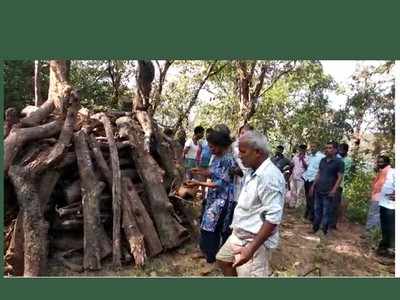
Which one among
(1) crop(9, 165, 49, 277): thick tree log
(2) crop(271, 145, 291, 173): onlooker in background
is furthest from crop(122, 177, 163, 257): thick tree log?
(2) crop(271, 145, 291, 173): onlooker in background

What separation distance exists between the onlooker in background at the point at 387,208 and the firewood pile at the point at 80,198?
275cm

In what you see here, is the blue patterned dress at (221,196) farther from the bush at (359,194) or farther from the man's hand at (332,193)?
the bush at (359,194)

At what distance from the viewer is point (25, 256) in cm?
554

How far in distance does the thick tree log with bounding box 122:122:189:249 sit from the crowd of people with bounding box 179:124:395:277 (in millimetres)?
712

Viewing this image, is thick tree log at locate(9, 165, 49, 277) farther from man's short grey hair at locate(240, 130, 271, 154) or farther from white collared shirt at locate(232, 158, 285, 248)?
man's short grey hair at locate(240, 130, 271, 154)

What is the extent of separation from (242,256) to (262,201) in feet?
1.40

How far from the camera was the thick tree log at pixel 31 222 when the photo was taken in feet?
18.2

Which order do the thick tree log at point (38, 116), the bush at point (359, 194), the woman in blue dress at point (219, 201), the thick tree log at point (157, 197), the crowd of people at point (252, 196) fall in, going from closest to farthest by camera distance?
the crowd of people at point (252, 196) < the woman in blue dress at point (219, 201) < the thick tree log at point (157, 197) < the thick tree log at point (38, 116) < the bush at point (359, 194)

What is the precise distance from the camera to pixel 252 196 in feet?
12.0

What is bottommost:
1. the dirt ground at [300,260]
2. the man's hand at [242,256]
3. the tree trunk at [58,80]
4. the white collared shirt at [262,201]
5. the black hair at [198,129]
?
the dirt ground at [300,260]

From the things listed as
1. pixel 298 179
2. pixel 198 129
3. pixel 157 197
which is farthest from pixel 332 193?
pixel 157 197

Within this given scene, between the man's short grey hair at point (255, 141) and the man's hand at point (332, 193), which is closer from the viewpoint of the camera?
the man's short grey hair at point (255, 141)

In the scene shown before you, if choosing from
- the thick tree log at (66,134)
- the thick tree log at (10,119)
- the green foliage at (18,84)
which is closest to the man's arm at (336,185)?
the thick tree log at (66,134)

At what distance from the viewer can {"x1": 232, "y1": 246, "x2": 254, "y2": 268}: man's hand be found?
3.56m
